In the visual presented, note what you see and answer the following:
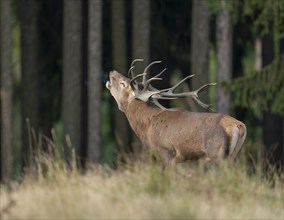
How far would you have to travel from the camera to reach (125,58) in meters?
22.7

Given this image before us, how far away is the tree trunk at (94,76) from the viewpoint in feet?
70.1

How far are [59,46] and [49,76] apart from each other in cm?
69

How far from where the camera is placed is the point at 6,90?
69.8ft

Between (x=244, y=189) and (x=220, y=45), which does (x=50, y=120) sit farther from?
(x=244, y=189)

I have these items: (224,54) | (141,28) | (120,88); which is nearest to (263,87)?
(224,54)

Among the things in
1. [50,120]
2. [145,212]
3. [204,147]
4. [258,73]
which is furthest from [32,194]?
[50,120]

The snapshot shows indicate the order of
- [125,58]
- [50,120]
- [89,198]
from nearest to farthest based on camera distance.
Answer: [89,198] < [125,58] < [50,120]

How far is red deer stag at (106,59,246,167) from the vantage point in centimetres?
1070

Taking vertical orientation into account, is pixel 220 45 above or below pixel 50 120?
above

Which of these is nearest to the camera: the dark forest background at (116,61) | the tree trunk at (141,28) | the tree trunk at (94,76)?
the dark forest background at (116,61)

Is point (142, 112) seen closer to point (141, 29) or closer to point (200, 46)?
point (200, 46)

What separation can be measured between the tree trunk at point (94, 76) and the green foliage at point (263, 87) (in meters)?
2.56

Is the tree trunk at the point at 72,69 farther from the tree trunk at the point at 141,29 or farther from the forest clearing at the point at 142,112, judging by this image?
the tree trunk at the point at 141,29

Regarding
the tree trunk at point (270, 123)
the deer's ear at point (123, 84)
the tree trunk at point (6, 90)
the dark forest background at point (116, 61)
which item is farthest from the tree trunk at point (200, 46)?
the deer's ear at point (123, 84)
